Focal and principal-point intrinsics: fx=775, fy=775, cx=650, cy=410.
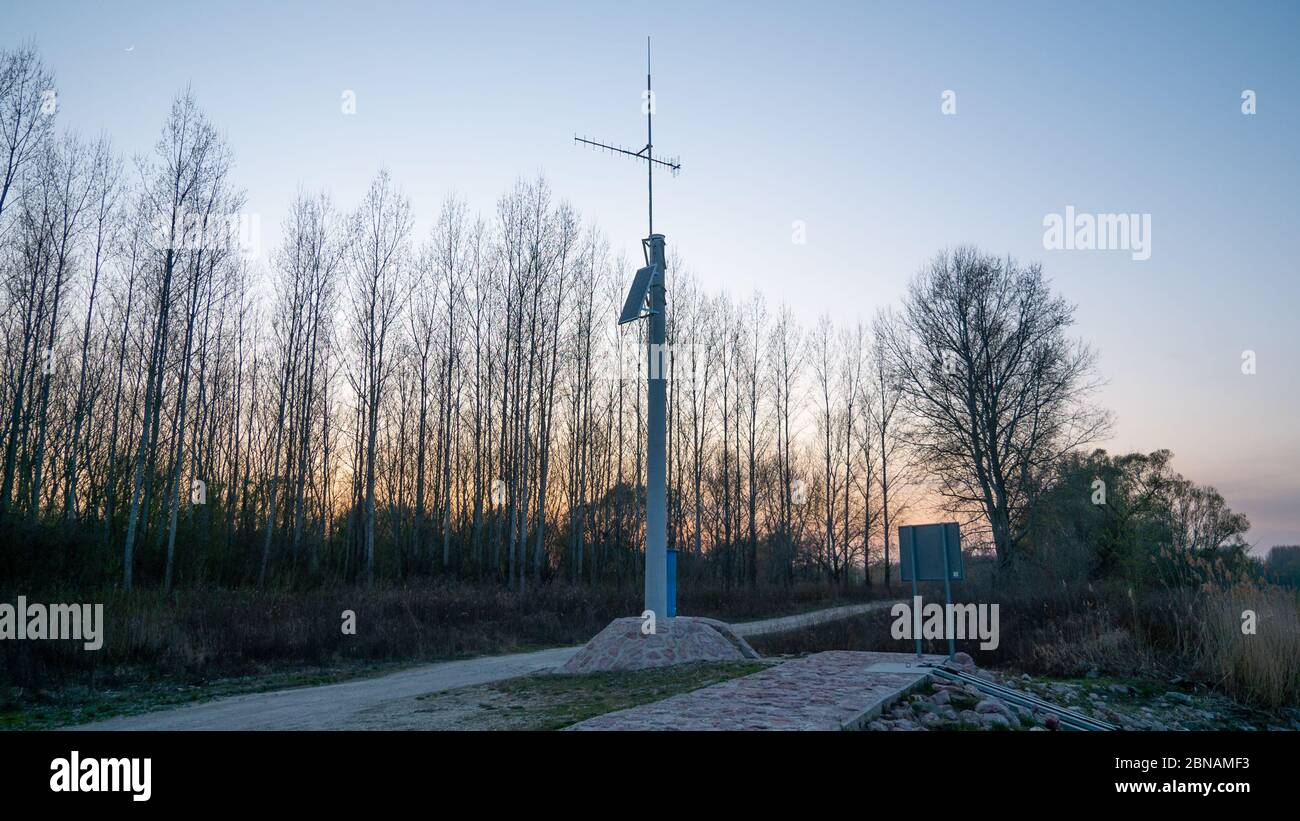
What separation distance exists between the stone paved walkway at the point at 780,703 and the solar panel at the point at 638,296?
23.1ft

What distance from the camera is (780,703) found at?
313 inches

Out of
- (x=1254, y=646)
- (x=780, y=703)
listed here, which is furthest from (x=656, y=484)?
(x=1254, y=646)

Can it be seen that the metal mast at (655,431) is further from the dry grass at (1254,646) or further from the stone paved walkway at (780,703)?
the dry grass at (1254,646)

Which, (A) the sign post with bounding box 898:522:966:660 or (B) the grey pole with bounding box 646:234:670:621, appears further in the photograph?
(B) the grey pole with bounding box 646:234:670:621

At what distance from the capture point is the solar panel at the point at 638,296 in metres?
15.0

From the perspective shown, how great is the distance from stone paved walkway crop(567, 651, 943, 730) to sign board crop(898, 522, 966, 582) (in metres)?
2.31

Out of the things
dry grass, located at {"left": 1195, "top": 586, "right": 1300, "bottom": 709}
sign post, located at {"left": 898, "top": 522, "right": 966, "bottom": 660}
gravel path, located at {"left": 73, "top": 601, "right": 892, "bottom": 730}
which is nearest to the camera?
gravel path, located at {"left": 73, "top": 601, "right": 892, "bottom": 730}

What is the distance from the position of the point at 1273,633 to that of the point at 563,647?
16403mm

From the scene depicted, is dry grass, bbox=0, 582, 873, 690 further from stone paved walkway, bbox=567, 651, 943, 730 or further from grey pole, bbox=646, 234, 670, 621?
stone paved walkway, bbox=567, 651, 943, 730

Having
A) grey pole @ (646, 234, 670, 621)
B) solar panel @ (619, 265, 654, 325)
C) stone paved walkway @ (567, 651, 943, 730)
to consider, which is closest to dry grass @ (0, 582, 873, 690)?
grey pole @ (646, 234, 670, 621)

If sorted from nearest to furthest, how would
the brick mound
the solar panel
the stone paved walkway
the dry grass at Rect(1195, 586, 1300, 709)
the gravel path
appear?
the stone paved walkway < the gravel path < the dry grass at Rect(1195, 586, 1300, 709) < the brick mound < the solar panel

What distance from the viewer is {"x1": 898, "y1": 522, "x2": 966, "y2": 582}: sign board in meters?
12.2

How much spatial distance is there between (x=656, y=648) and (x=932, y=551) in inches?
192
